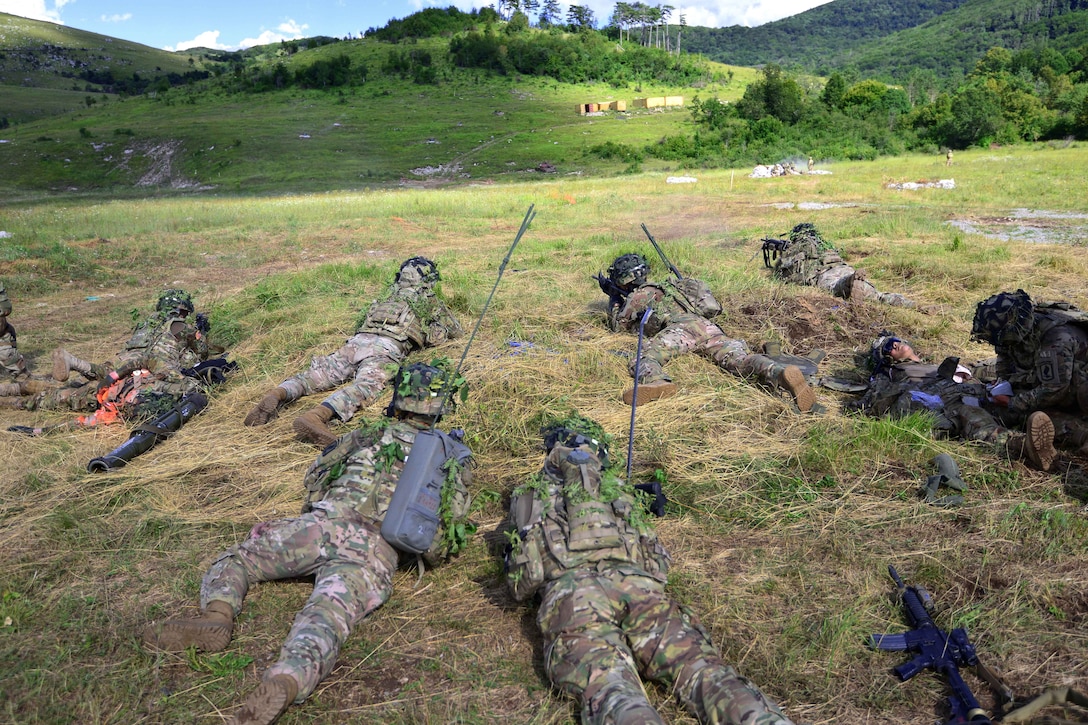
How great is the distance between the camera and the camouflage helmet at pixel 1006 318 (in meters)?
4.86

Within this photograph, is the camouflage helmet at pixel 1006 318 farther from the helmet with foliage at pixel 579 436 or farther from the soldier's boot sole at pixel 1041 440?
the helmet with foliage at pixel 579 436

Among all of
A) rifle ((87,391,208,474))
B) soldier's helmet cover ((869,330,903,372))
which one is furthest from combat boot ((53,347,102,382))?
soldier's helmet cover ((869,330,903,372))

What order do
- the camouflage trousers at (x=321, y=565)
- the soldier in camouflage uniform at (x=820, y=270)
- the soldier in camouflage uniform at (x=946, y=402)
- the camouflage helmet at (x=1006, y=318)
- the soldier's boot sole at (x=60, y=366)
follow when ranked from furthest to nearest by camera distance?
the soldier in camouflage uniform at (x=820, y=270) < the soldier's boot sole at (x=60, y=366) < the camouflage helmet at (x=1006, y=318) < the soldier in camouflage uniform at (x=946, y=402) < the camouflage trousers at (x=321, y=565)

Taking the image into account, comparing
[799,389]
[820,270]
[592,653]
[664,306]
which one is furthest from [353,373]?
[820,270]

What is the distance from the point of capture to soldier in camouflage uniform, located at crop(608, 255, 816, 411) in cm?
598

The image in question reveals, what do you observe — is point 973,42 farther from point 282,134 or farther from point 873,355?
point 873,355

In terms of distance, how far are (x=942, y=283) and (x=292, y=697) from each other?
925 centimetres

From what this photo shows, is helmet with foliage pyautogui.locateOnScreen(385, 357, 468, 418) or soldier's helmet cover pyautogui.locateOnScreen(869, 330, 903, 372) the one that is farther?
soldier's helmet cover pyautogui.locateOnScreen(869, 330, 903, 372)

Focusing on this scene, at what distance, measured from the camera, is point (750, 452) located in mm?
5105

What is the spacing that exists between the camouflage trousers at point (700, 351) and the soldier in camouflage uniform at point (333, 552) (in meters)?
2.71

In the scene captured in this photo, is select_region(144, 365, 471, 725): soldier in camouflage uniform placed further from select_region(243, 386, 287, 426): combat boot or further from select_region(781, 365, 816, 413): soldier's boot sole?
select_region(781, 365, 816, 413): soldier's boot sole

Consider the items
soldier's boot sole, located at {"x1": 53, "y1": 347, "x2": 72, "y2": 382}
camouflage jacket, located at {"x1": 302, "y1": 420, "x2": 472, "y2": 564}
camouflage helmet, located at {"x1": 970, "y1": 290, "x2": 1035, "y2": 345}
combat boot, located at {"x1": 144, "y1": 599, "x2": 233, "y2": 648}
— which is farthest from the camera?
soldier's boot sole, located at {"x1": 53, "y1": 347, "x2": 72, "y2": 382}

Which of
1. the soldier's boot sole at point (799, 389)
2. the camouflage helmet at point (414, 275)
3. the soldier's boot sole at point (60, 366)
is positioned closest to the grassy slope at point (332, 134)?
the soldier's boot sole at point (60, 366)

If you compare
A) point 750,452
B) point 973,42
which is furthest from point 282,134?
point 973,42
